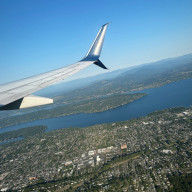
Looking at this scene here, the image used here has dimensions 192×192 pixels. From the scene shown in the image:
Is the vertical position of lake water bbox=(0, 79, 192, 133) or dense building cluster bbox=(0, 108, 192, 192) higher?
dense building cluster bbox=(0, 108, 192, 192)

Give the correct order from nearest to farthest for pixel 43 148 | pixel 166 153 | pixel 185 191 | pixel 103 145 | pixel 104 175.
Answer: pixel 185 191, pixel 104 175, pixel 166 153, pixel 103 145, pixel 43 148

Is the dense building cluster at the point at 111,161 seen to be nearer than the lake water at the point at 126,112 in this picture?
Yes

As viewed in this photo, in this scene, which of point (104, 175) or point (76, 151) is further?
point (76, 151)

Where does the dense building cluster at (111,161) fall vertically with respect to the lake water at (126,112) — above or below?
above

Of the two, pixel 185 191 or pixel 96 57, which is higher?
pixel 96 57

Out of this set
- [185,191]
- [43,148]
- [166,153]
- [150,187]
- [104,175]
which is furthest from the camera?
[43,148]

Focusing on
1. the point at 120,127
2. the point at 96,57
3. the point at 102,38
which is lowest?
the point at 120,127

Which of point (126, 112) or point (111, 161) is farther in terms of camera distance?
point (126, 112)

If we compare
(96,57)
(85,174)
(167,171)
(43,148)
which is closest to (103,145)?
(85,174)

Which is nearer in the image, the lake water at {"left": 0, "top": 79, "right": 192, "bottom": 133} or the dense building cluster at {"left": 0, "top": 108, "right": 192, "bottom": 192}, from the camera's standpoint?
the dense building cluster at {"left": 0, "top": 108, "right": 192, "bottom": 192}

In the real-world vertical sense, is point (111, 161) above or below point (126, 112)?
above

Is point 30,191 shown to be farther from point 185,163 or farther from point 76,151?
point 185,163
